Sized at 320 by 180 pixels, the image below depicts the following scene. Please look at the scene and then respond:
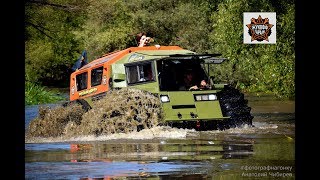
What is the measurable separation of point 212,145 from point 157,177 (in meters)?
4.76

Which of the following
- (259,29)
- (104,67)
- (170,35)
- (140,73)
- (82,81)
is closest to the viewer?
(259,29)

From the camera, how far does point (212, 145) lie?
17.2 metres

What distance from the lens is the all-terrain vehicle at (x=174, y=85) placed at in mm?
20031

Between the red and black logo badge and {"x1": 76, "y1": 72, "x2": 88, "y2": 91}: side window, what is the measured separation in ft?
22.8

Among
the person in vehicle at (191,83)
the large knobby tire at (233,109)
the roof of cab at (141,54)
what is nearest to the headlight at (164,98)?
the person in vehicle at (191,83)

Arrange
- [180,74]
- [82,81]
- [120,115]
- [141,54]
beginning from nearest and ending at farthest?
[120,115] < [180,74] < [141,54] < [82,81]

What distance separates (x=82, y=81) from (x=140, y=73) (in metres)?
2.83

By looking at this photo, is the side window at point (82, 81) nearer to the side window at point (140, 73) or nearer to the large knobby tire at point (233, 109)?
the side window at point (140, 73)

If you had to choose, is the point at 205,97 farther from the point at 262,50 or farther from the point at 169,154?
the point at 169,154

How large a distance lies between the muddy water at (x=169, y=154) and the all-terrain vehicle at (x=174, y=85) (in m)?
0.29

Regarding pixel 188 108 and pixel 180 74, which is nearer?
pixel 188 108

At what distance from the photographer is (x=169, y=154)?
15.7 m

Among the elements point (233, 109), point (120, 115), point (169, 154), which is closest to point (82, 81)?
point (120, 115)

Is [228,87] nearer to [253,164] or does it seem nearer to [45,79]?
[253,164]
